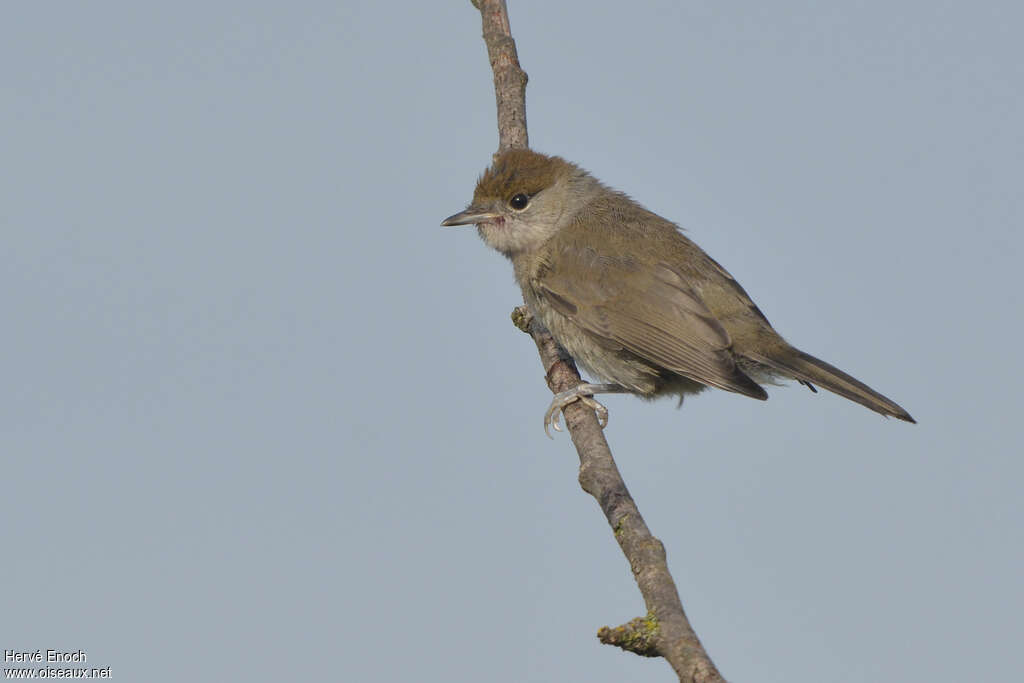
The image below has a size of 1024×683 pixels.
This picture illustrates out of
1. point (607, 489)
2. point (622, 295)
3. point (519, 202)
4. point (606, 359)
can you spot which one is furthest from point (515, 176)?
point (607, 489)

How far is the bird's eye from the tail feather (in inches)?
76.5

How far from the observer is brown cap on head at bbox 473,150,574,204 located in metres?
7.37

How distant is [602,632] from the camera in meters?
4.05

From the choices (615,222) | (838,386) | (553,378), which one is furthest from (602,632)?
(615,222)

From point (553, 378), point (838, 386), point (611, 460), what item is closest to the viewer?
point (611, 460)

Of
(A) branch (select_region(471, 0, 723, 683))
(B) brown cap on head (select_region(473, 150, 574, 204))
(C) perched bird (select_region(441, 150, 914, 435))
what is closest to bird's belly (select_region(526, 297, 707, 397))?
(C) perched bird (select_region(441, 150, 914, 435))

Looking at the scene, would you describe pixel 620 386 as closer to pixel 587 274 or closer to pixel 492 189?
Answer: pixel 587 274

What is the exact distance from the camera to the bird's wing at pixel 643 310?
6746 millimetres

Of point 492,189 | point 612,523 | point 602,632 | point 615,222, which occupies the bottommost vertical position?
point 602,632

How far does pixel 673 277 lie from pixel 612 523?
9.30ft

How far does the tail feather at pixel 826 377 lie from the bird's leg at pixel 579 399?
1.02 meters

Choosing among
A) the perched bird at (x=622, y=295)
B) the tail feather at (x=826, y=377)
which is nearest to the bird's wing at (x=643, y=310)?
the perched bird at (x=622, y=295)

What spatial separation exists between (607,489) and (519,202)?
10.3 ft

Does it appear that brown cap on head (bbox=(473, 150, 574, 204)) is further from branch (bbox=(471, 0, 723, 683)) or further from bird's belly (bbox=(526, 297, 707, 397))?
bird's belly (bbox=(526, 297, 707, 397))
